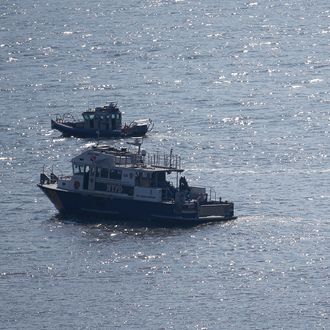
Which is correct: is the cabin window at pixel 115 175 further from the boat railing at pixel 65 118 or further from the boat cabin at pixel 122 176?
the boat railing at pixel 65 118

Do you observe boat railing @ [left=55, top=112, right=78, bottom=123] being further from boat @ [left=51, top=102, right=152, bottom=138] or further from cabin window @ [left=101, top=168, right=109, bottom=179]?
cabin window @ [left=101, top=168, right=109, bottom=179]

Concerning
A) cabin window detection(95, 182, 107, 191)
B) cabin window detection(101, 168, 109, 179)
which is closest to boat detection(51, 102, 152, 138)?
cabin window detection(95, 182, 107, 191)

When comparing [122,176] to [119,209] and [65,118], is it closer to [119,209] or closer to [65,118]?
[119,209]

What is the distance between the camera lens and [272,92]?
18062 cm

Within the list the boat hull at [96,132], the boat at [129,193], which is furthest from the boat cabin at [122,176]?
the boat hull at [96,132]

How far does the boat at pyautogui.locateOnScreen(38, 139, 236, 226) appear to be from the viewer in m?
119

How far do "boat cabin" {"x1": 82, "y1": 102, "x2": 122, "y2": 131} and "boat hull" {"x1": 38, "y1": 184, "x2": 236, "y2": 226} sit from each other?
98.6 feet

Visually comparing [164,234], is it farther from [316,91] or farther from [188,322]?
[316,91]

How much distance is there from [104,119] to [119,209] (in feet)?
109

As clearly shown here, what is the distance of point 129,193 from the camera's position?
120250 millimetres

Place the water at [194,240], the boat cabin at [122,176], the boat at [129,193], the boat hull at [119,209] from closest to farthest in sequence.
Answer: the water at [194,240]
the boat hull at [119,209]
the boat at [129,193]
the boat cabin at [122,176]

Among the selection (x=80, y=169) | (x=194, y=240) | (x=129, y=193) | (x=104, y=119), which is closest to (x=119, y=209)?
(x=129, y=193)

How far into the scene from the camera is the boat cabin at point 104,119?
502 ft

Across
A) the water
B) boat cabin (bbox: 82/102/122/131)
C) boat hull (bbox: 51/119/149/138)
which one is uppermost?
boat cabin (bbox: 82/102/122/131)
